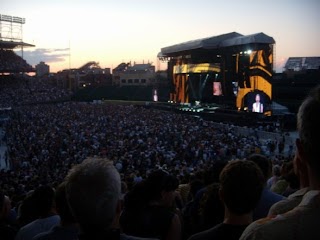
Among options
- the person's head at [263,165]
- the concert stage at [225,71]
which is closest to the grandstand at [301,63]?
the concert stage at [225,71]

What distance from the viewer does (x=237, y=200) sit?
249cm

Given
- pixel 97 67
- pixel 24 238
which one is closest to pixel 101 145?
pixel 24 238

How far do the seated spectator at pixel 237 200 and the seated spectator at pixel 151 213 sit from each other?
763mm

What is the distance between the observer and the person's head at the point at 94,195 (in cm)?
209

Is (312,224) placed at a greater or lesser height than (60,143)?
greater

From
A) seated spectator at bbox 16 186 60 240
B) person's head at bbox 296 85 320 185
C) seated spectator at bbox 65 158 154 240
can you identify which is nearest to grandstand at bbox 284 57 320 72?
seated spectator at bbox 16 186 60 240

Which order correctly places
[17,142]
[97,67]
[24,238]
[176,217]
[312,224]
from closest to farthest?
[312,224] < [176,217] < [24,238] < [17,142] < [97,67]

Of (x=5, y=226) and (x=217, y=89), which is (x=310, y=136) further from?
(x=217, y=89)

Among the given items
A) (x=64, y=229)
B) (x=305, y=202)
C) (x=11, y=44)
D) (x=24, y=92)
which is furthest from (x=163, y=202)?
(x=11, y=44)

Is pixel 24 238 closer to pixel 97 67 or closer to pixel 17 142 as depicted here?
pixel 17 142

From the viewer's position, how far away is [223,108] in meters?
42.0

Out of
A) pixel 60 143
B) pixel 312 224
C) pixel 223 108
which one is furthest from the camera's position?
pixel 223 108

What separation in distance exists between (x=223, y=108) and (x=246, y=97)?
3472 mm

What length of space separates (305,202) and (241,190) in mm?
988
